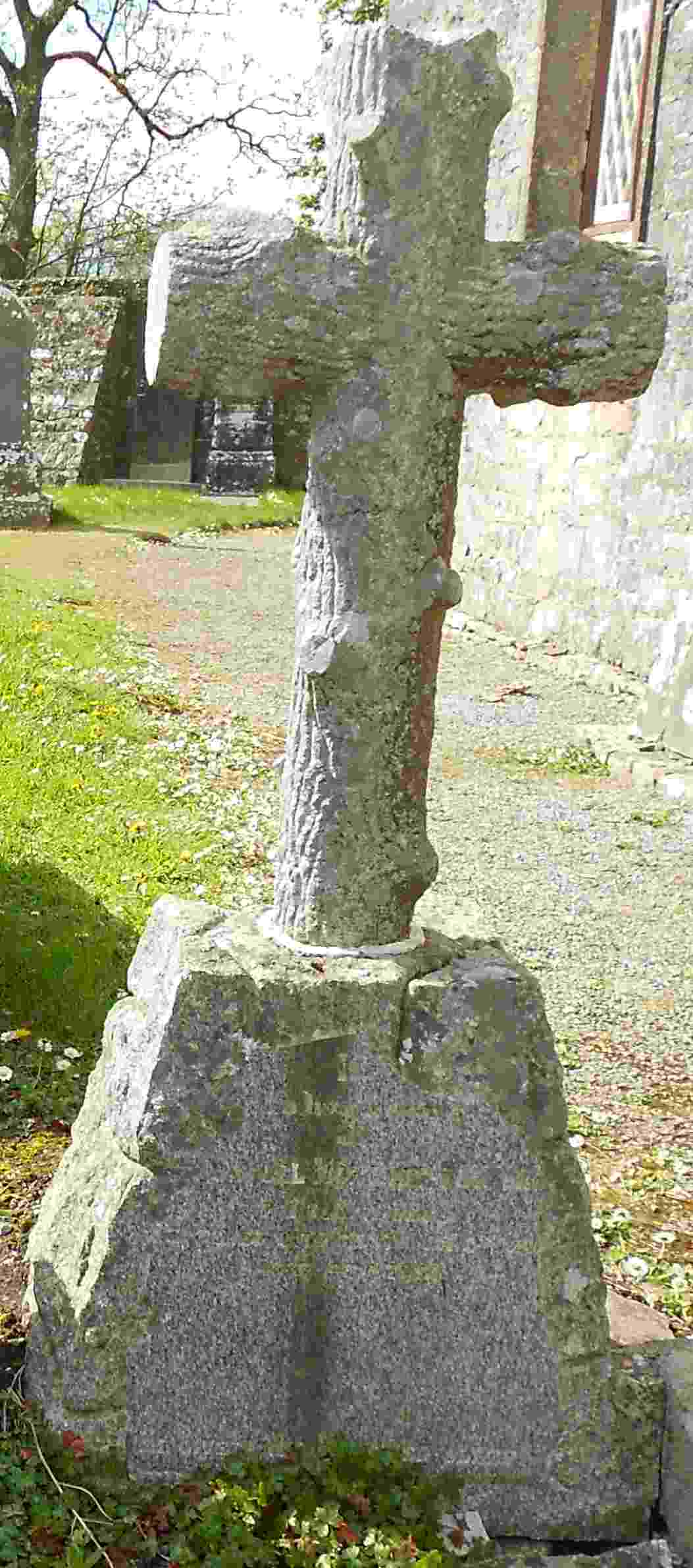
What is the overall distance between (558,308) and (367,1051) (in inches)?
48.2

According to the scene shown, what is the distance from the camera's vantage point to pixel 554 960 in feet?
16.5

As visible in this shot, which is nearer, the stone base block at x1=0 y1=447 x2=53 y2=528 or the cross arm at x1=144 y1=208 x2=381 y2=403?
the cross arm at x1=144 y1=208 x2=381 y2=403

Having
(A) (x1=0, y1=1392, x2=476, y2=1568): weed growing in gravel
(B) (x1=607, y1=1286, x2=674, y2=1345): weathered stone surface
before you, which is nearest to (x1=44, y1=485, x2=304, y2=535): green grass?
(B) (x1=607, y1=1286, x2=674, y2=1345): weathered stone surface

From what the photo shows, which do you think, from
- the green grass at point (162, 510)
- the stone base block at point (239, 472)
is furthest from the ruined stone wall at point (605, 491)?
the stone base block at point (239, 472)

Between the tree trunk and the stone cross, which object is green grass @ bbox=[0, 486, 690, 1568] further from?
the tree trunk

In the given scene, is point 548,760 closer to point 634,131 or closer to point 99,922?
point 99,922

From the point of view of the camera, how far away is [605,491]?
9.70 m

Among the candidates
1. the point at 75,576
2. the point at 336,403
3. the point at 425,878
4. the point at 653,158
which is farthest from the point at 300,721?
the point at 75,576

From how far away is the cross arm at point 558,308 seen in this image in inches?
91.2

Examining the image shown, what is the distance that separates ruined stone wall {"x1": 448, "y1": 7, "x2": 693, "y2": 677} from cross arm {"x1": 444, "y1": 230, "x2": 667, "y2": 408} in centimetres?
497

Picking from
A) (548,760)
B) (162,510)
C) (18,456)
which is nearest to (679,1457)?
(548,760)

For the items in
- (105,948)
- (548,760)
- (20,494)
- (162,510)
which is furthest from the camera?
(162,510)

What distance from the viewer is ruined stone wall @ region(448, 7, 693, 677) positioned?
28.7 feet

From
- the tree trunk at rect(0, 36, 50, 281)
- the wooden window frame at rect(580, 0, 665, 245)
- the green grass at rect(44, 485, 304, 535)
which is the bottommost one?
the green grass at rect(44, 485, 304, 535)
